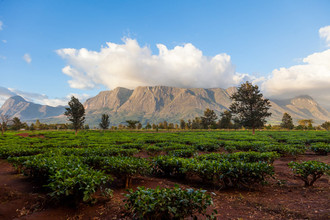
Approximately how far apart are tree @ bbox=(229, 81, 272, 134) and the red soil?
31.8 m

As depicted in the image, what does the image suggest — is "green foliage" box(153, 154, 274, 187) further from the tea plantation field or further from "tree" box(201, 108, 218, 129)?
"tree" box(201, 108, 218, 129)

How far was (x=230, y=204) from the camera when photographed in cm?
518

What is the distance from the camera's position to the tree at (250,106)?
117 ft

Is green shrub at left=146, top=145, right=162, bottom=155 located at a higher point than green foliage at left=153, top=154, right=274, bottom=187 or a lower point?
lower

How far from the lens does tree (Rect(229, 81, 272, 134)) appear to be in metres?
35.8

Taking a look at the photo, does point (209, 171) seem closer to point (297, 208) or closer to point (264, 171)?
point (264, 171)

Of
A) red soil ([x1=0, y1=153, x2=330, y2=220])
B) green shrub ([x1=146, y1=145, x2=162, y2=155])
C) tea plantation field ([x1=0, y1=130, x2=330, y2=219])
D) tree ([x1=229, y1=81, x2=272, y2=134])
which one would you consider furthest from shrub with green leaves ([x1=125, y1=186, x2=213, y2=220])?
tree ([x1=229, y1=81, x2=272, y2=134])

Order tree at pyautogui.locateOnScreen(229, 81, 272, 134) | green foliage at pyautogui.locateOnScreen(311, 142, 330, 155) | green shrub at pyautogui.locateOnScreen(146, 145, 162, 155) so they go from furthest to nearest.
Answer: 1. tree at pyautogui.locateOnScreen(229, 81, 272, 134)
2. green foliage at pyautogui.locateOnScreen(311, 142, 330, 155)
3. green shrub at pyautogui.locateOnScreen(146, 145, 162, 155)

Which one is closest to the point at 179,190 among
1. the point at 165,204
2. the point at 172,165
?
the point at 165,204

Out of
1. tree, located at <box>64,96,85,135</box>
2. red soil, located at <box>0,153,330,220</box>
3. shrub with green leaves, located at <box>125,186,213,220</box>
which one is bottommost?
red soil, located at <box>0,153,330,220</box>

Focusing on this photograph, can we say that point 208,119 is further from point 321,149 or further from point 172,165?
point 172,165

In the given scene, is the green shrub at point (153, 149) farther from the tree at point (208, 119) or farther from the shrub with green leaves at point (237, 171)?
the tree at point (208, 119)

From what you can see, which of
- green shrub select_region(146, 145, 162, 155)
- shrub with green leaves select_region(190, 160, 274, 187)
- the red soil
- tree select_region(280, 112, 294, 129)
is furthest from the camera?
tree select_region(280, 112, 294, 129)

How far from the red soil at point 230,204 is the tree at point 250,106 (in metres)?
31.8
